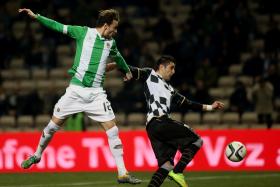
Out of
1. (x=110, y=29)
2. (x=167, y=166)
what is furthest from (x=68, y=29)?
(x=167, y=166)

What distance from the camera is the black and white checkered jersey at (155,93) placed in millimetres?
10953

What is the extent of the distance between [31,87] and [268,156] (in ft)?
27.6

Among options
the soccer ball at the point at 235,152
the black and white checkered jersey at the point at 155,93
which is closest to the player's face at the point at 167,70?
the black and white checkered jersey at the point at 155,93

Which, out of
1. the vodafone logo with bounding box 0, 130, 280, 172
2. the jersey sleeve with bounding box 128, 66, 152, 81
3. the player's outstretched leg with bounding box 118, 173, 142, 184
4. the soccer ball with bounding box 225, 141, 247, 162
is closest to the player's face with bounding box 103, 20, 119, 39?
the jersey sleeve with bounding box 128, 66, 152, 81

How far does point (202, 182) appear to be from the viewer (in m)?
13.8

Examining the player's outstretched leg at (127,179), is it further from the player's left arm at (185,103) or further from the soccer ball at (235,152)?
the soccer ball at (235,152)

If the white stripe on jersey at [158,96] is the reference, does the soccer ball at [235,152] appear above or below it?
below

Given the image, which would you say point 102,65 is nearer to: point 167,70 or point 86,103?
point 86,103

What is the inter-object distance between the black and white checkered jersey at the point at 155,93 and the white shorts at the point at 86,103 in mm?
738

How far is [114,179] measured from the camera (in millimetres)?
14594

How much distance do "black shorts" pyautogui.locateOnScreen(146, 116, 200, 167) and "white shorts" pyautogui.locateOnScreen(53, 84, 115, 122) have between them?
855 mm

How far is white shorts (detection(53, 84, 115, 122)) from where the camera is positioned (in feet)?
37.7

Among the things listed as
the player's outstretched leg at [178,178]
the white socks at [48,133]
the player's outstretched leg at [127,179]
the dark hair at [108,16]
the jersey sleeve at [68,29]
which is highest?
the dark hair at [108,16]

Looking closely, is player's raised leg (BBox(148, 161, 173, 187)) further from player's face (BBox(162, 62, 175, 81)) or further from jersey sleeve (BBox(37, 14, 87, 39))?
jersey sleeve (BBox(37, 14, 87, 39))
